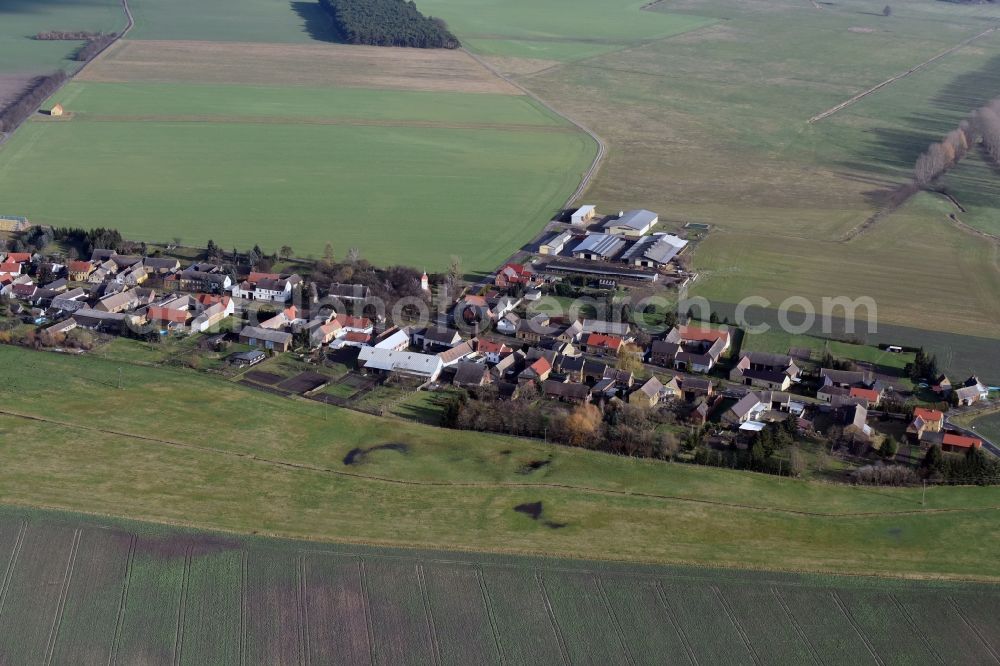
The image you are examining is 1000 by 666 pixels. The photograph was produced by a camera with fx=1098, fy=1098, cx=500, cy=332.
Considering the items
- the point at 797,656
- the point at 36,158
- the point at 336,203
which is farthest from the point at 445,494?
the point at 36,158

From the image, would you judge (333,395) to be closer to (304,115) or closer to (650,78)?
(304,115)

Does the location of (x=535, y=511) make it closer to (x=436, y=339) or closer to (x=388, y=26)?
(x=436, y=339)

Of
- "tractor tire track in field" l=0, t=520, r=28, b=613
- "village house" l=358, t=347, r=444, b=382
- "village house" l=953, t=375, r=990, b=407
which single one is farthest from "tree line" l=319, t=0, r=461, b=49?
"tractor tire track in field" l=0, t=520, r=28, b=613

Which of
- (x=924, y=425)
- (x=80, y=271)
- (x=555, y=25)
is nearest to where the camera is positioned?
(x=924, y=425)

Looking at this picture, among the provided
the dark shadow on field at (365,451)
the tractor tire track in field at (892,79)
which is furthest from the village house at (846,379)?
the tractor tire track in field at (892,79)

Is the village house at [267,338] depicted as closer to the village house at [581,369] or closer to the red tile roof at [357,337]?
the red tile roof at [357,337]

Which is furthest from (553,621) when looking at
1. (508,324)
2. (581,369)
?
(508,324)
